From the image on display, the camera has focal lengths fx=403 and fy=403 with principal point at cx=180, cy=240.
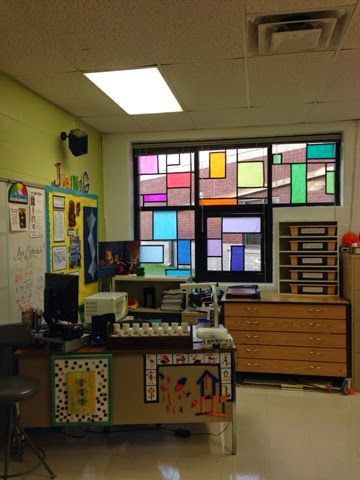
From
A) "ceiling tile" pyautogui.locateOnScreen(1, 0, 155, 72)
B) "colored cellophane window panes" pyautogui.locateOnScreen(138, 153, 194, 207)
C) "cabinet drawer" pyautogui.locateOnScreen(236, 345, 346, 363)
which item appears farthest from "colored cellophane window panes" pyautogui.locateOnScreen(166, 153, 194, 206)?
"ceiling tile" pyautogui.locateOnScreen(1, 0, 155, 72)

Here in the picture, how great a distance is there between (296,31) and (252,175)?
2523 mm

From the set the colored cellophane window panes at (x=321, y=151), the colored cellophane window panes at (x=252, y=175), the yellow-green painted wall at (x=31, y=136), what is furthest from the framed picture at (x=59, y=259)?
the colored cellophane window panes at (x=321, y=151)

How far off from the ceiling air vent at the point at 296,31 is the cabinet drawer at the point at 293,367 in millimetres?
2893

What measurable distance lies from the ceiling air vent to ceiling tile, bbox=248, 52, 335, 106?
13 centimetres

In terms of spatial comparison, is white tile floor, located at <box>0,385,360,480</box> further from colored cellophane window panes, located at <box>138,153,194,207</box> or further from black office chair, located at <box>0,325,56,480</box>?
colored cellophane window panes, located at <box>138,153,194,207</box>

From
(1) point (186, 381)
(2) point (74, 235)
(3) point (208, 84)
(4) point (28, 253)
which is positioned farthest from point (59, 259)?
(3) point (208, 84)

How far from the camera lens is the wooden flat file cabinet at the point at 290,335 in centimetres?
400

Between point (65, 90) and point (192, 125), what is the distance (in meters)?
1.67

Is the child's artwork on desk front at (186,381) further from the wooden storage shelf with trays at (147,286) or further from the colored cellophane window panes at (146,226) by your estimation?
the colored cellophane window panes at (146,226)

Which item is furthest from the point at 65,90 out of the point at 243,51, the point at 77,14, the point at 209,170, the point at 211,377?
the point at 211,377

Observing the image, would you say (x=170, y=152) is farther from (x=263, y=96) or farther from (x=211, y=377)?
(x=211, y=377)

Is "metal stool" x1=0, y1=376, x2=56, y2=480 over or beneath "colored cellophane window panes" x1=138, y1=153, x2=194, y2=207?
beneath

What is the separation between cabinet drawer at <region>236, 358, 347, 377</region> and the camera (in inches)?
157

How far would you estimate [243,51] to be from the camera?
2.71 metres
